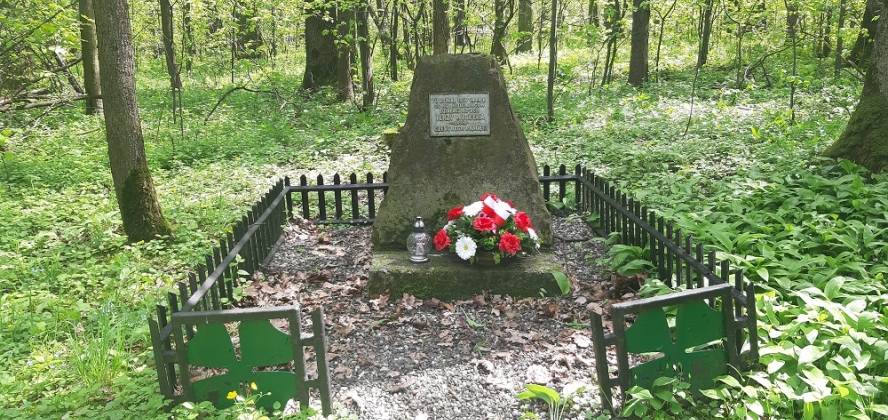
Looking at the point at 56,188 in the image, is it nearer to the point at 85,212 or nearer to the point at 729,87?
the point at 85,212

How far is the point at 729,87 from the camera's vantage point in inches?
555

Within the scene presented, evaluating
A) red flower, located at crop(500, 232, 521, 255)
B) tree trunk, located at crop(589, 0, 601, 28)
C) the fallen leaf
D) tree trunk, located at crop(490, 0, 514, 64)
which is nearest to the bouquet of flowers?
red flower, located at crop(500, 232, 521, 255)

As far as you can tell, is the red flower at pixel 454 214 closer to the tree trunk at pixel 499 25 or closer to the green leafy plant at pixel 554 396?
the green leafy plant at pixel 554 396

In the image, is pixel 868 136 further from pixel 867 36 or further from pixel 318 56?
pixel 318 56

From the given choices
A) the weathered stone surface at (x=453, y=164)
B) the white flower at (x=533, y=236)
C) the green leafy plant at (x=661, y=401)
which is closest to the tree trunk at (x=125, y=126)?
the weathered stone surface at (x=453, y=164)

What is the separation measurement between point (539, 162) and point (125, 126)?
5.54m

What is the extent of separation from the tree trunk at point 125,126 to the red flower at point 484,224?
3.30m

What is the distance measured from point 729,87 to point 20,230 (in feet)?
46.1

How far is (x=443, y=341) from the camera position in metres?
4.17

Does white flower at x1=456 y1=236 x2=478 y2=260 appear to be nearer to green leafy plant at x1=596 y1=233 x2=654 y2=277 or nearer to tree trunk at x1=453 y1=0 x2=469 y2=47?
green leafy plant at x1=596 y1=233 x2=654 y2=277

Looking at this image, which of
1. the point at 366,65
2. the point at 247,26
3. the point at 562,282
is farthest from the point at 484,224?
the point at 247,26

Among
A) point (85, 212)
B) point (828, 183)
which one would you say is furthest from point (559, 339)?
point (85, 212)

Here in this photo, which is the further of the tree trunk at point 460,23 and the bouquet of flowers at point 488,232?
the tree trunk at point 460,23

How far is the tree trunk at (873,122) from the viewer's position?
20.0 feet
